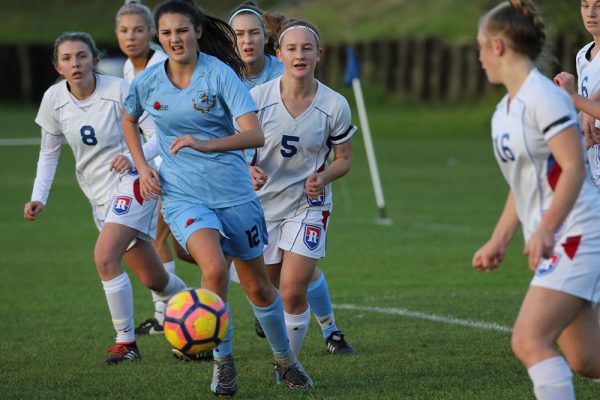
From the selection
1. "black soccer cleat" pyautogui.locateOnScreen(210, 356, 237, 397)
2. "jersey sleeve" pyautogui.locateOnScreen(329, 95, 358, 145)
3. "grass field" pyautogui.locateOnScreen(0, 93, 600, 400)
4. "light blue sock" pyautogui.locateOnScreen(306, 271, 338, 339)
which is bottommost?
"grass field" pyautogui.locateOnScreen(0, 93, 600, 400)

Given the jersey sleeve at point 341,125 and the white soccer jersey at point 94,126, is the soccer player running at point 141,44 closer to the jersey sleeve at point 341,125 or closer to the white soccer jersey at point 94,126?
the white soccer jersey at point 94,126

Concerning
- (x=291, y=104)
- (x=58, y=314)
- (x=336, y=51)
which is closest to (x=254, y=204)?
(x=291, y=104)

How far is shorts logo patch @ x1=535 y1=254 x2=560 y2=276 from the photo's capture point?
486 centimetres

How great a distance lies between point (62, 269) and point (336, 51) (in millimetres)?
32172

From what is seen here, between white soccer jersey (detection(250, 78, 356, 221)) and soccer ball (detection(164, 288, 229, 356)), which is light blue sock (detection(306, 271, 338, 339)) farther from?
soccer ball (detection(164, 288, 229, 356))

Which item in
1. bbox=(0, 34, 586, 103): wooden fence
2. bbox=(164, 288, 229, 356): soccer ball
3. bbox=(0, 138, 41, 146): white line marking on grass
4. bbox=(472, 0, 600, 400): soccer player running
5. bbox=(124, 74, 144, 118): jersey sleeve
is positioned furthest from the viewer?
bbox=(0, 34, 586, 103): wooden fence

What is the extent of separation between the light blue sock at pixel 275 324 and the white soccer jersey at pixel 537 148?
6.39 feet

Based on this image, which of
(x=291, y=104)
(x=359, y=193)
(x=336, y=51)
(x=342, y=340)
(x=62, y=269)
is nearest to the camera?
(x=291, y=104)

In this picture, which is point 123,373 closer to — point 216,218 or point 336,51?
point 216,218

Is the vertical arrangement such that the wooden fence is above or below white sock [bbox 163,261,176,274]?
below

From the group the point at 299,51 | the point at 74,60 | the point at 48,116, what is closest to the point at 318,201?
the point at 299,51

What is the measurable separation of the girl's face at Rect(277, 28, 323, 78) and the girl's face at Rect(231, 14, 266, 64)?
103 cm

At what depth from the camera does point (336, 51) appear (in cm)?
4366

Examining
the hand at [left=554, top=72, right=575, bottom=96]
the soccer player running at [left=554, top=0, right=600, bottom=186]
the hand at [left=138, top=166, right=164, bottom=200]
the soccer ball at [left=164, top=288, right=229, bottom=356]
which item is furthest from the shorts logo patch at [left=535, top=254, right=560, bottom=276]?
the hand at [left=138, top=166, right=164, bottom=200]
